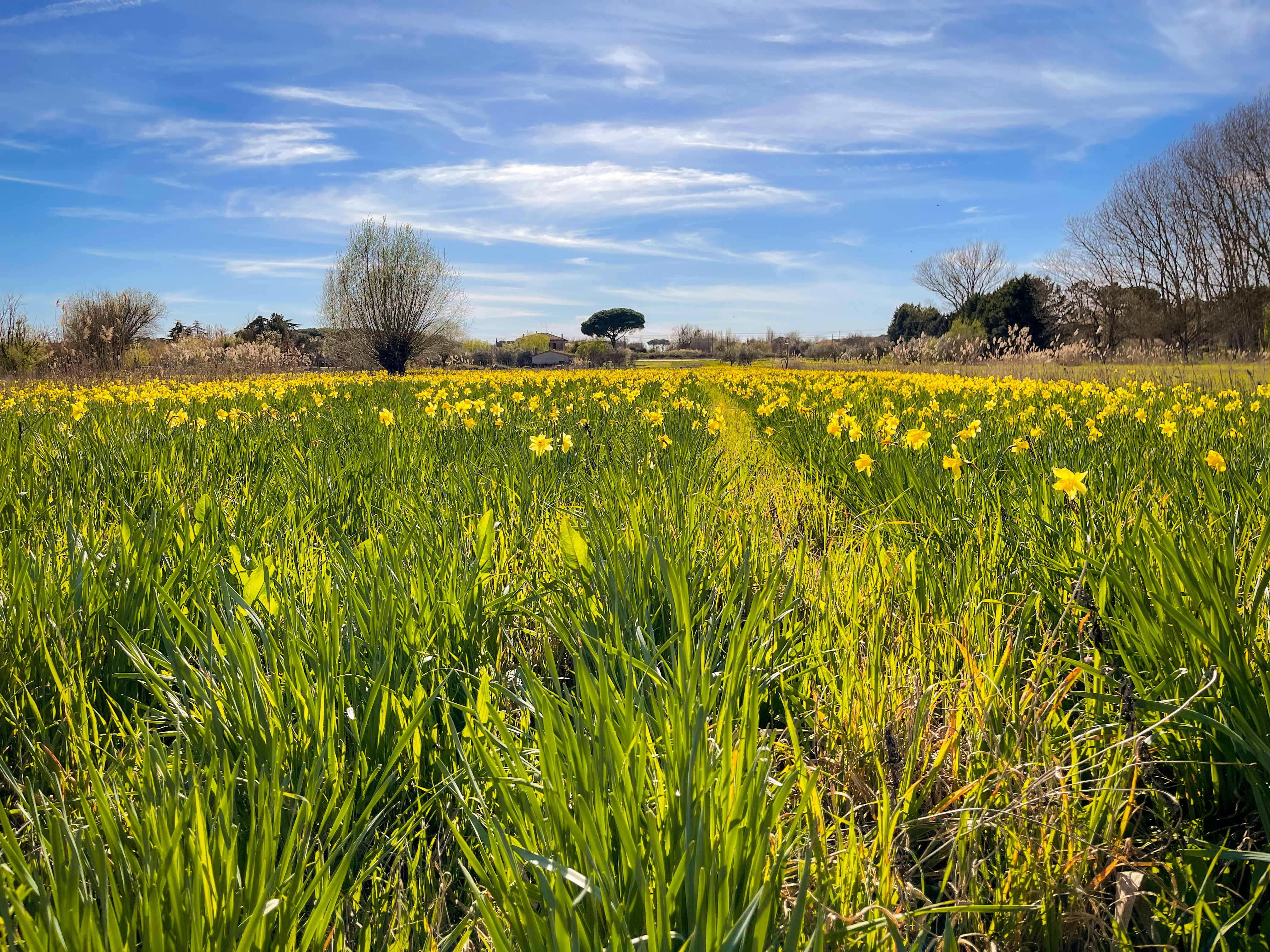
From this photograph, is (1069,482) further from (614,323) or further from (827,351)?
(614,323)

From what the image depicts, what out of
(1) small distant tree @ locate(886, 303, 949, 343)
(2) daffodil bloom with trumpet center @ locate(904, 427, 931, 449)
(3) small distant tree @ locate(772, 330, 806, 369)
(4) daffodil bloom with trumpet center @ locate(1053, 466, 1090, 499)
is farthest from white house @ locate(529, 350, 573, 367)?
(4) daffodil bloom with trumpet center @ locate(1053, 466, 1090, 499)

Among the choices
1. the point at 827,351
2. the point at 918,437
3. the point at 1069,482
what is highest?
the point at 827,351

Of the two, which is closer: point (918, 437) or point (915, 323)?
point (918, 437)

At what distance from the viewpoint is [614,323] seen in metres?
113

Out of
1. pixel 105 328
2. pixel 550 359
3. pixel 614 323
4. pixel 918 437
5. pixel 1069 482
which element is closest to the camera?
pixel 1069 482

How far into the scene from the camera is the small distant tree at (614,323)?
113000 mm

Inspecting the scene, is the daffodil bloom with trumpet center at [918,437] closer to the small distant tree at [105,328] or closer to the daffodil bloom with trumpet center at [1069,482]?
the daffodil bloom with trumpet center at [1069,482]

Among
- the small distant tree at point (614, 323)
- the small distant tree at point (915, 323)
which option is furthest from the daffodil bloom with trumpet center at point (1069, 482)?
the small distant tree at point (614, 323)

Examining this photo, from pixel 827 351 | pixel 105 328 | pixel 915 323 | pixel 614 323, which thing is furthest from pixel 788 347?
pixel 614 323

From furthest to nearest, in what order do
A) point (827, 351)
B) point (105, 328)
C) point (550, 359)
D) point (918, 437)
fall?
point (550, 359) → point (827, 351) → point (105, 328) → point (918, 437)

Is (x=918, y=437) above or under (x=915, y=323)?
under

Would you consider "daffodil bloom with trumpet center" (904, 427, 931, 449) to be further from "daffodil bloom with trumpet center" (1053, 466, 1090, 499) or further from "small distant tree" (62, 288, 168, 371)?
"small distant tree" (62, 288, 168, 371)

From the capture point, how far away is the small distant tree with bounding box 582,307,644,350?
11300 cm

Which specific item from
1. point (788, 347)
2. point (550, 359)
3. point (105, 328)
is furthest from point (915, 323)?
point (105, 328)
